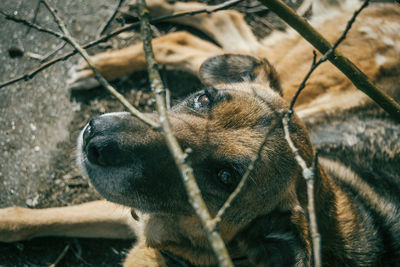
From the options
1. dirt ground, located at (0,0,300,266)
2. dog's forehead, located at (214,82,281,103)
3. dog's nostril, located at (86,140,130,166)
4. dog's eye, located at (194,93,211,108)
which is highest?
dog's forehead, located at (214,82,281,103)

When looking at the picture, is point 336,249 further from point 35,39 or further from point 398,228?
point 35,39

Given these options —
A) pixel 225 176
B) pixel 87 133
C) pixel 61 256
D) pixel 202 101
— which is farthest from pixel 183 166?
pixel 61 256

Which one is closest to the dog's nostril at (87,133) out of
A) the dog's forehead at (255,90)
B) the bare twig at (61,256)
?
the dog's forehead at (255,90)

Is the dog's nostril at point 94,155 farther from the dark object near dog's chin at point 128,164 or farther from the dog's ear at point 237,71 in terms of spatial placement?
the dog's ear at point 237,71

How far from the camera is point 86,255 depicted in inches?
133

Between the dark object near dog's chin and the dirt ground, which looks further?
the dirt ground

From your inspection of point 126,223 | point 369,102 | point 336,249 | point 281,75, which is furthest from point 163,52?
point 336,249

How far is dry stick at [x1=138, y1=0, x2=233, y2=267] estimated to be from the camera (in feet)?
4.01

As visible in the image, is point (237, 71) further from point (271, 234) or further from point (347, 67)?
point (271, 234)

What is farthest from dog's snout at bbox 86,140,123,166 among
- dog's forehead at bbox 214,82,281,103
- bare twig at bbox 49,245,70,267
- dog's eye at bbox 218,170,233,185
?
bare twig at bbox 49,245,70,267

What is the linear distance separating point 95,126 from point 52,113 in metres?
2.11

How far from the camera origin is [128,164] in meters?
2.04

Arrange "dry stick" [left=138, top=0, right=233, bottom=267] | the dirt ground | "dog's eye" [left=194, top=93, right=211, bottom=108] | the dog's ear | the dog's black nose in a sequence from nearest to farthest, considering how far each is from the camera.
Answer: "dry stick" [left=138, top=0, right=233, bottom=267] < the dog's black nose < "dog's eye" [left=194, top=93, right=211, bottom=108] < the dog's ear < the dirt ground

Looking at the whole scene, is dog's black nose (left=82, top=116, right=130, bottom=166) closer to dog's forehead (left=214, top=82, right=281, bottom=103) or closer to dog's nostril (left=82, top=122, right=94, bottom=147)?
dog's nostril (left=82, top=122, right=94, bottom=147)
